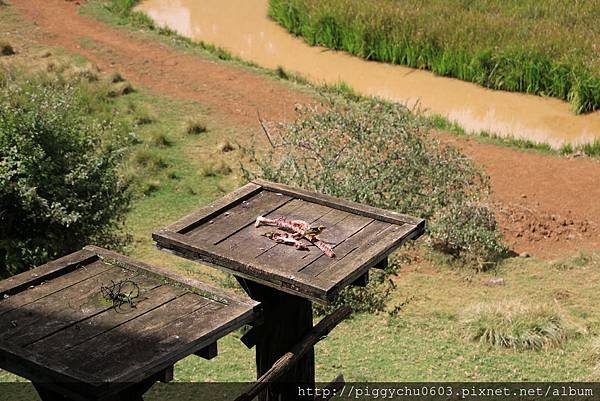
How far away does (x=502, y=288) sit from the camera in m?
8.70

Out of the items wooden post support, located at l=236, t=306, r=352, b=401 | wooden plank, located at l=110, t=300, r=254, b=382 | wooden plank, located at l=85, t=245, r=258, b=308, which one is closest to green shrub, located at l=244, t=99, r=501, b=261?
wooden post support, located at l=236, t=306, r=352, b=401

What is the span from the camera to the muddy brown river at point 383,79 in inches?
560

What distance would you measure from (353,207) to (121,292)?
4.30 ft

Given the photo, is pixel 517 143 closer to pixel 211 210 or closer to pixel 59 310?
pixel 211 210

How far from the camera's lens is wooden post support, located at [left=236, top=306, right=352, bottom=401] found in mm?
4684

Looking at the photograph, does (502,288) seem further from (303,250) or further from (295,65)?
(295,65)

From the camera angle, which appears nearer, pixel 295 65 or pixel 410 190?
pixel 410 190

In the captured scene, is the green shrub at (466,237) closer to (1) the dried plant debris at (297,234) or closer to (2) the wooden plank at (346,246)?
(2) the wooden plank at (346,246)

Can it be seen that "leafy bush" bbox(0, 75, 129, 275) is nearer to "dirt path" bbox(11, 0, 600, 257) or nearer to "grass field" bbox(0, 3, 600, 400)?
"grass field" bbox(0, 3, 600, 400)

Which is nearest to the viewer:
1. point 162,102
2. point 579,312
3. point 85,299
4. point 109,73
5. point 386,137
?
point 85,299

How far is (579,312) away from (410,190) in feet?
6.02

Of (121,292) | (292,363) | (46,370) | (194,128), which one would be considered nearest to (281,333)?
(292,363)

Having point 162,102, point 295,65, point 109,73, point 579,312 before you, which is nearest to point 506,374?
point 579,312

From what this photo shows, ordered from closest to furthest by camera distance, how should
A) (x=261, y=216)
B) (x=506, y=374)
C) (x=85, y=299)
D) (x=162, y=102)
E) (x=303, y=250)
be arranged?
(x=85, y=299)
(x=303, y=250)
(x=261, y=216)
(x=506, y=374)
(x=162, y=102)
